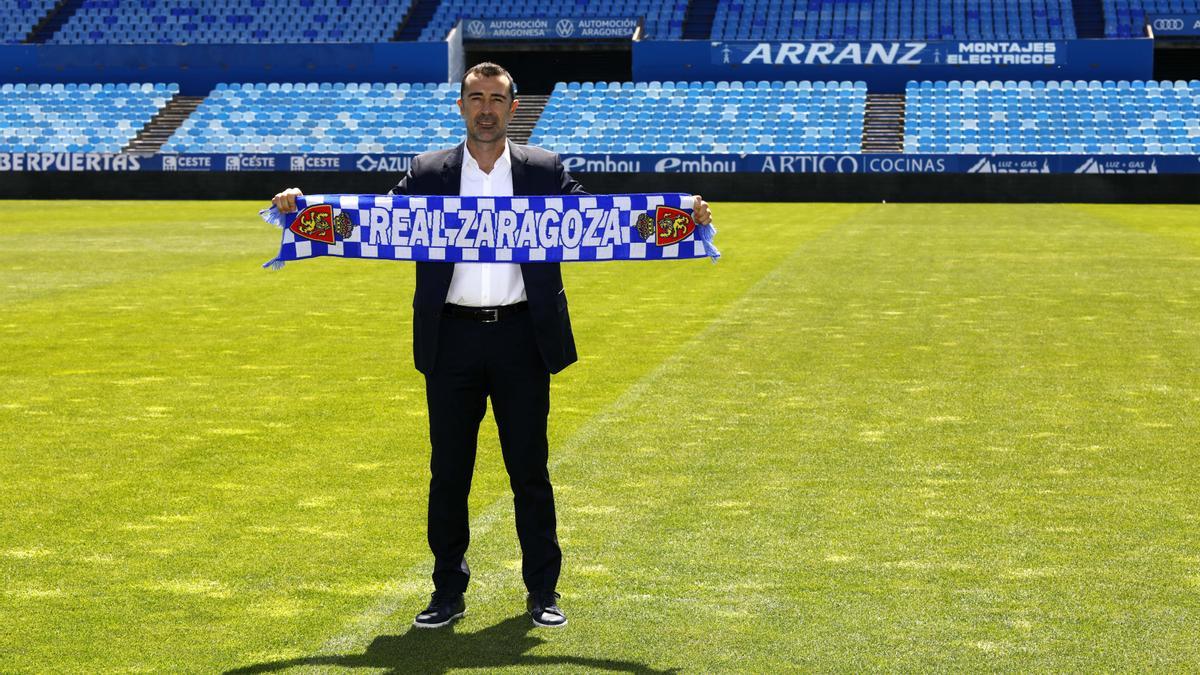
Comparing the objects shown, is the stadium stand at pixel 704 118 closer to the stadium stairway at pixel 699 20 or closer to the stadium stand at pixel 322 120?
the stadium stand at pixel 322 120

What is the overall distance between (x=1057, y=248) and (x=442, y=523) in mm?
19440

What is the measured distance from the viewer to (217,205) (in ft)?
130

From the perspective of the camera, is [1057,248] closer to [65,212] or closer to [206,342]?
[206,342]

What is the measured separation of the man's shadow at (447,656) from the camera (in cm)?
478

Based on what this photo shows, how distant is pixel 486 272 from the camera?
204 inches

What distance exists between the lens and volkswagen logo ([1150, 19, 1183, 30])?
49.9 m

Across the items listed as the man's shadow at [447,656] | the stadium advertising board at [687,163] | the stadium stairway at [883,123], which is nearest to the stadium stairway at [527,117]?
the stadium advertising board at [687,163]

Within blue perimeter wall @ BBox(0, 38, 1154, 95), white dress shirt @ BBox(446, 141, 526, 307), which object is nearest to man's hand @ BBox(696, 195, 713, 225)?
white dress shirt @ BBox(446, 141, 526, 307)

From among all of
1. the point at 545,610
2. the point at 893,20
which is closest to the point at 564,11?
the point at 893,20

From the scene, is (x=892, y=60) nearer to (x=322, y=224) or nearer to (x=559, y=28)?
(x=559, y=28)

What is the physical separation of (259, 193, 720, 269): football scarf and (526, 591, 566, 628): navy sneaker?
3.60 feet

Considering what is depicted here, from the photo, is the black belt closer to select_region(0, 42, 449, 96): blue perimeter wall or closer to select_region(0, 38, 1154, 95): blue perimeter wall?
select_region(0, 38, 1154, 95): blue perimeter wall

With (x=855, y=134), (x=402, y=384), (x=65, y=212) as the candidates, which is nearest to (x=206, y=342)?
(x=402, y=384)

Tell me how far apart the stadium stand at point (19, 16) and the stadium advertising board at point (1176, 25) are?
37.9 m
